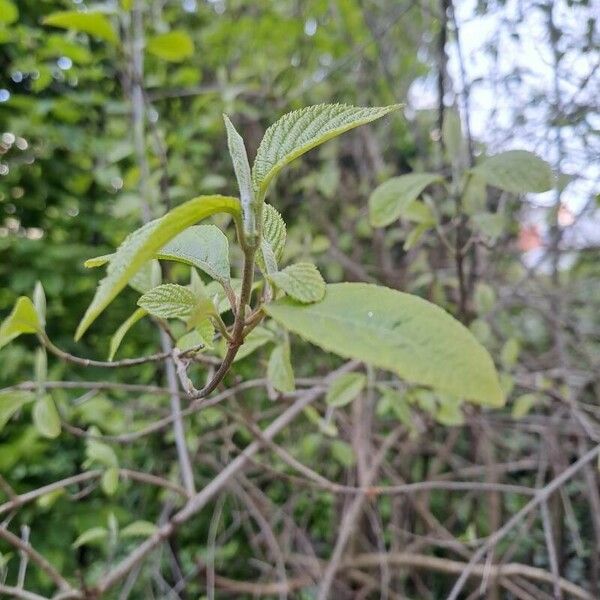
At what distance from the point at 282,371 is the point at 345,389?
266 mm

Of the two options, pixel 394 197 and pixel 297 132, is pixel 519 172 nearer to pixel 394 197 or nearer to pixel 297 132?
pixel 394 197

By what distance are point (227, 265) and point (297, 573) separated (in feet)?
4.53

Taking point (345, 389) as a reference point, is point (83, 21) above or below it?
above

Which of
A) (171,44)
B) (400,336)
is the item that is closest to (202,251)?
(400,336)

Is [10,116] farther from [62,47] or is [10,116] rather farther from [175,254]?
[175,254]

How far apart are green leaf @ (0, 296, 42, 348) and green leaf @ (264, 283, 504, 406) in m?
0.25

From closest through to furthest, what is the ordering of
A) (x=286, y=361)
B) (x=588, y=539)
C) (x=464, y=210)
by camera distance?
(x=286, y=361), (x=464, y=210), (x=588, y=539)

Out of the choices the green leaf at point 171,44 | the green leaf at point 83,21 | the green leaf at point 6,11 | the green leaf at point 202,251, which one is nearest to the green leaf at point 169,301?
the green leaf at point 202,251

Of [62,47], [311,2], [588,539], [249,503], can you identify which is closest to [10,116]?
[62,47]

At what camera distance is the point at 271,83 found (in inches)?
65.3

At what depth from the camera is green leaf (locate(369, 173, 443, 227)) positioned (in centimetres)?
65

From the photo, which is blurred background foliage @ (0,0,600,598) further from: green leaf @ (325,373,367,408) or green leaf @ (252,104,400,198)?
green leaf @ (252,104,400,198)

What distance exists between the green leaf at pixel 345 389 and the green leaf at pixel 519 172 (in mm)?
311

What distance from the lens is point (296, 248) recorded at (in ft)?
4.22
